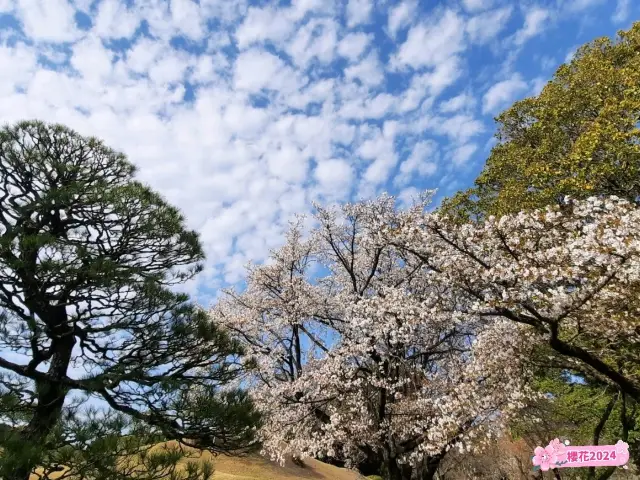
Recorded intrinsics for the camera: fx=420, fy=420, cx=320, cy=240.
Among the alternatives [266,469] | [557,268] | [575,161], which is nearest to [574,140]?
[575,161]

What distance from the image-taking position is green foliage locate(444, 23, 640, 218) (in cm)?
959

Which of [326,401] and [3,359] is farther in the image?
[326,401]

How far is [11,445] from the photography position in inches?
176

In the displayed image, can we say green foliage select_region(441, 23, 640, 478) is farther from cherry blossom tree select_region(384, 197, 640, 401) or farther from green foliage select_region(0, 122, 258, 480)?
green foliage select_region(0, 122, 258, 480)

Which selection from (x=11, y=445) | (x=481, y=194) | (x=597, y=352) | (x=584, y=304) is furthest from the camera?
(x=481, y=194)

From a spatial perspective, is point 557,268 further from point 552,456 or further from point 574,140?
point 574,140

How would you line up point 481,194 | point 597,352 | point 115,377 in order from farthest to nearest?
point 481,194 → point 597,352 → point 115,377

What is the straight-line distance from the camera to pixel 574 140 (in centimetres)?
1197

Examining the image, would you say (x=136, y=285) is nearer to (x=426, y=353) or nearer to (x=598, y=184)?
(x=426, y=353)

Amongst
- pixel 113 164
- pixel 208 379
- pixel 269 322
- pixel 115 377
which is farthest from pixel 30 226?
pixel 269 322

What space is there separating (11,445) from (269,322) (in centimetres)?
1053

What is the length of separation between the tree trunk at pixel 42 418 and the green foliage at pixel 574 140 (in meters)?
10.4

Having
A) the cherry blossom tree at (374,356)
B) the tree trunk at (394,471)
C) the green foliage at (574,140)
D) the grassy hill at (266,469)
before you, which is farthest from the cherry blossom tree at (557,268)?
the grassy hill at (266,469)

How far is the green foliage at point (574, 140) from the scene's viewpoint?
9.59 m
